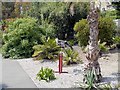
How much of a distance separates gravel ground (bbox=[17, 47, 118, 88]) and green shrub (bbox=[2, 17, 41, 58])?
39.9 inches

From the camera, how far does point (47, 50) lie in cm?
1452

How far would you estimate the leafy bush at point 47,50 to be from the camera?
14306 mm

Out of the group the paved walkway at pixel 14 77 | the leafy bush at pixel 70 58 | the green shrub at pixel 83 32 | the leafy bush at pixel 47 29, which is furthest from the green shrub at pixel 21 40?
the leafy bush at pixel 70 58

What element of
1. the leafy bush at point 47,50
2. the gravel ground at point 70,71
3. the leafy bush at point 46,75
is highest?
the leafy bush at point 47,50

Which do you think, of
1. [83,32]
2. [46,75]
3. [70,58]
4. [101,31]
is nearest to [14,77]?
[46,75]

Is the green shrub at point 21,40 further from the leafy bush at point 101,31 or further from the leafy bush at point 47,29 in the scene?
the leafy bush at point 101,31

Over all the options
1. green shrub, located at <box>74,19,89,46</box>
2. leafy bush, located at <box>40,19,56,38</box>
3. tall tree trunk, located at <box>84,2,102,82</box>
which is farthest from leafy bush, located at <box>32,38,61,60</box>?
tall tree trunk, located at <box>84,2,102,82</box>

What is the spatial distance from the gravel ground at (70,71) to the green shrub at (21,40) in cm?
101

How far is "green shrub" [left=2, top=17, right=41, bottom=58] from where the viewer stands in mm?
15633

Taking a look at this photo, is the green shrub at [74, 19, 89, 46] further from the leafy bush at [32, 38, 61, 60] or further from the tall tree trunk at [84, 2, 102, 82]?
the tall tree trunk at [84, 2, 102, 82]

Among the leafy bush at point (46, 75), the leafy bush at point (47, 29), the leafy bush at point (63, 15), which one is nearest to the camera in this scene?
the leafy bush at point (46, 75)

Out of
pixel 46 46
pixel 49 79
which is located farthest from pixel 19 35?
pixel 49 79

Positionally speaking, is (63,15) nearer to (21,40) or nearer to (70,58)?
(21,40)

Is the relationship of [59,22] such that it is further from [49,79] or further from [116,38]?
[49,79]
